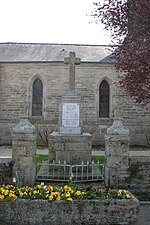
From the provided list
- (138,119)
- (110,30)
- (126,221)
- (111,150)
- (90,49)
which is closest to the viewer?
(126,221)

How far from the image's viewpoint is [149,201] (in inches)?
203

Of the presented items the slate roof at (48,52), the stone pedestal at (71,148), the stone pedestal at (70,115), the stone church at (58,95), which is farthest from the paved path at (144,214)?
the slate roof at (48,52)

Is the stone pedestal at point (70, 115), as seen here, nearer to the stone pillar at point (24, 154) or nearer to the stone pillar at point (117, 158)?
the stone pillar at point (24, 154)

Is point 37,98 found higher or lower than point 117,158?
higher

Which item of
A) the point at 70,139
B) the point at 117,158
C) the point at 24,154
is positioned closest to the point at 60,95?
the point at 70,139

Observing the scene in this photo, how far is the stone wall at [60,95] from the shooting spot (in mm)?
16594

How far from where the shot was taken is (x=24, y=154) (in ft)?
19.4

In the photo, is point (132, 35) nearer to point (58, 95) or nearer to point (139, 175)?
point (139, 175)

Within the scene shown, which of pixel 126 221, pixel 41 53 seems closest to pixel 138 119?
pixel 41 53

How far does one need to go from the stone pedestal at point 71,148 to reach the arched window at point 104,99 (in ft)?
31.8

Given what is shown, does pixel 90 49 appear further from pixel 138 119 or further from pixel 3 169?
pixel 3 169

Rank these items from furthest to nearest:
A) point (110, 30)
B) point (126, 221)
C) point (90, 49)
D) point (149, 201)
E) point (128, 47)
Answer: point (90, 49) → point (110, 30) → point (128, 47) → point (149, 201) → point (126, 221)

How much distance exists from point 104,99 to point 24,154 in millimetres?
11720

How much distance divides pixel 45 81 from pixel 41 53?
7.47ft
